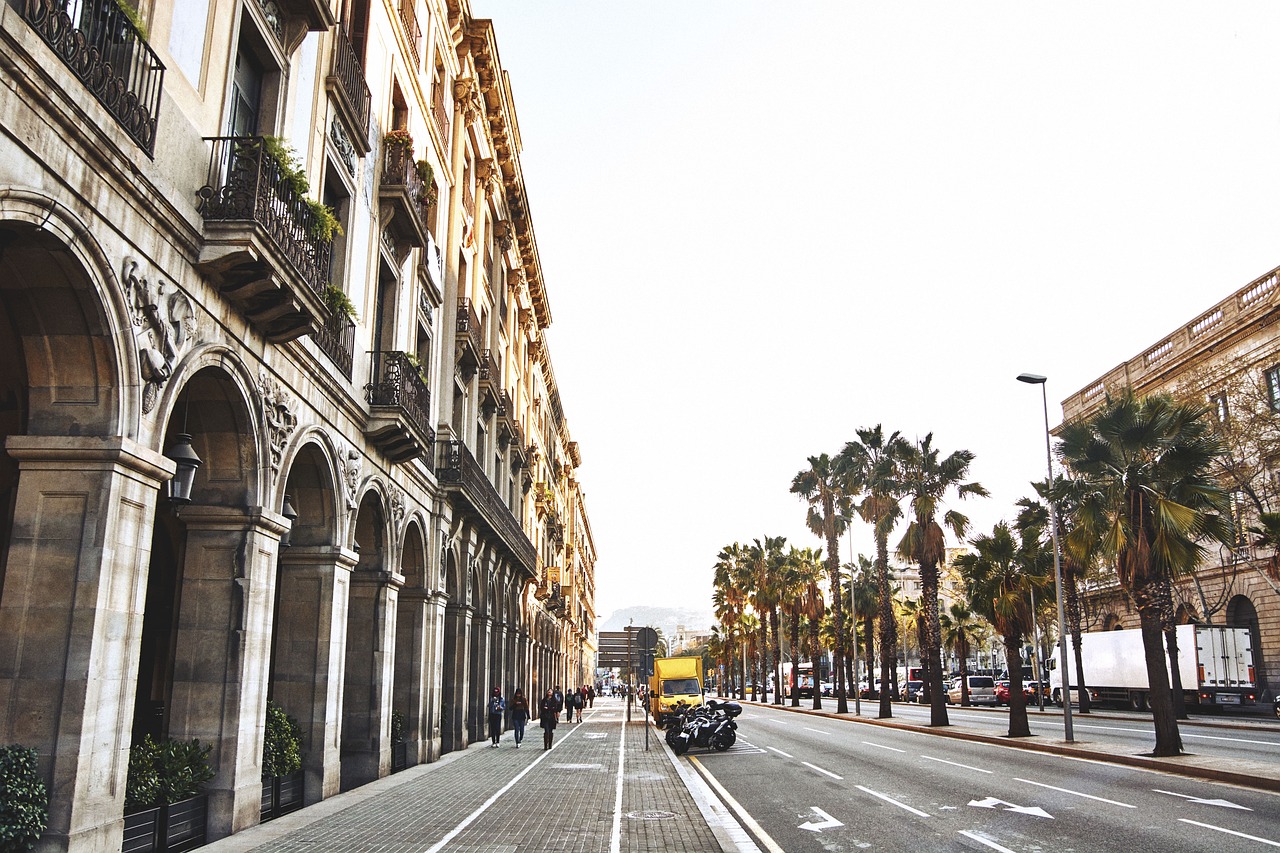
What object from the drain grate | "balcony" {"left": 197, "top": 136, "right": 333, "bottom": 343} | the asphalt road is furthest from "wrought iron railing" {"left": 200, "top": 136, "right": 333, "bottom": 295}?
the asphalt road

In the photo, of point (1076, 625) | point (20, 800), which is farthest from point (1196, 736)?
point (20, 800)

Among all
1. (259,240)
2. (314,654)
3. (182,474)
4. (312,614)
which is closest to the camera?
(182,474)

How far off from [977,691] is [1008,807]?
5901 cm

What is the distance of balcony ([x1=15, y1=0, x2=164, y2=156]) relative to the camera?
777 cm

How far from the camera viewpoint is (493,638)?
33.9 m

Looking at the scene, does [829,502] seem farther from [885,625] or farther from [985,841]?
[985,841]

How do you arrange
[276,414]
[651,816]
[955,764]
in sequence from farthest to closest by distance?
[955,764] < [651,816] < [276,414]

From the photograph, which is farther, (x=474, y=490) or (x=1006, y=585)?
(x=1006, y=585)

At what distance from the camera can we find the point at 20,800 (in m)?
7.74

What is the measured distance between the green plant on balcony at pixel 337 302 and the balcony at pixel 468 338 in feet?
35.9

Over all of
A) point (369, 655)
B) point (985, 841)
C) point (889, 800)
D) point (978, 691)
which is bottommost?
point (978, 691)

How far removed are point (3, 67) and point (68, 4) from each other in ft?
5.64

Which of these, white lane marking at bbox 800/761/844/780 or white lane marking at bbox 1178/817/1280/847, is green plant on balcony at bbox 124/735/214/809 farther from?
white lane marking at bbox 1178/817/1280/847

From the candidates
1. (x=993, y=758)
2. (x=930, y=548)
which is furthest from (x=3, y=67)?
(x=930, y=548)
